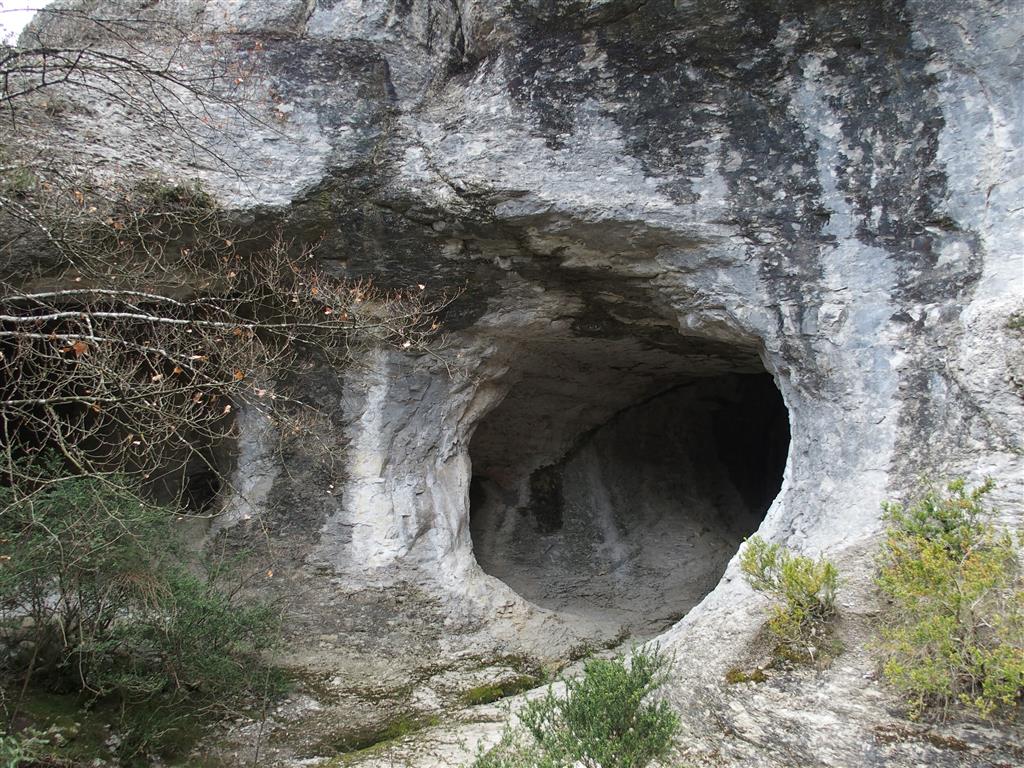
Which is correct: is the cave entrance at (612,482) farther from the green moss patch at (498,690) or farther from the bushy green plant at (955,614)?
the bushy green plant at (955,614)

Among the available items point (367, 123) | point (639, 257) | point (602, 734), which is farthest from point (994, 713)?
point (367, 123)

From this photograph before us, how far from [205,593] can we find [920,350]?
3.55 m

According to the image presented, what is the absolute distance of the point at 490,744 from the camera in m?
3.75

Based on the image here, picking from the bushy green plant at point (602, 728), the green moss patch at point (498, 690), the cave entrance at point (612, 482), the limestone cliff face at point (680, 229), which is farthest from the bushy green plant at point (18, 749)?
the cave entrance at point (612, 482)

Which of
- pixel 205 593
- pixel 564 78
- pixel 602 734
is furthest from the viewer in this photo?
pixel 564 78

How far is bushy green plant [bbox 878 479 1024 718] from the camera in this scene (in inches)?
104

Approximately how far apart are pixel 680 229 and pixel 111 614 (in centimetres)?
331

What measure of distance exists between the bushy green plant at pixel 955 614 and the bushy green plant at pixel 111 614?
2962mm

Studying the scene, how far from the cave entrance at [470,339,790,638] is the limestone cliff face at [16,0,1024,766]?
2.67 feet

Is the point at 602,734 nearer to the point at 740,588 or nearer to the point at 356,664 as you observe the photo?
the point at 740,588

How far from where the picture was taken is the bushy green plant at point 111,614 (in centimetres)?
365

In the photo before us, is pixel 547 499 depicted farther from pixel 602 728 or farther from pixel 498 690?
pixel 602 728

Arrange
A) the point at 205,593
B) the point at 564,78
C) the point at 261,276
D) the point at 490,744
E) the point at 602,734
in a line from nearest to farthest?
the point at 602,734 → the point at 490,744 → the point at 205,593 → the point at 564,78 → the point at 261,276

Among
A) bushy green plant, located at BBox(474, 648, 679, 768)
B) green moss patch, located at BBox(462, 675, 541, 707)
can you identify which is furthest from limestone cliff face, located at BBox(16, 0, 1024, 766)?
bushy green plant, located at BBox(474, 648, 679, 768)
